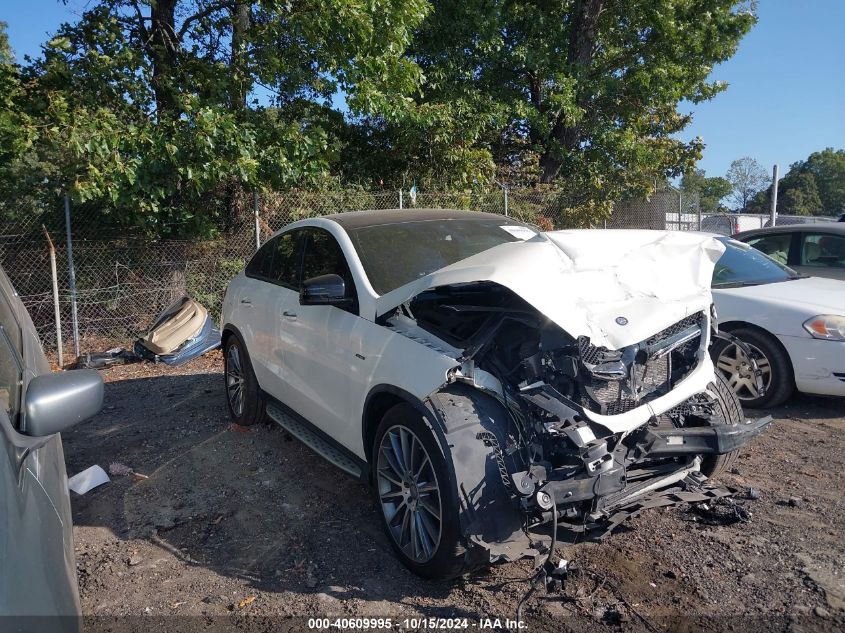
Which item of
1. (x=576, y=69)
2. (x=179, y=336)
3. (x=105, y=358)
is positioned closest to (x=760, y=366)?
(x=179, y=336)

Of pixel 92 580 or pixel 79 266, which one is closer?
pixel 92 580

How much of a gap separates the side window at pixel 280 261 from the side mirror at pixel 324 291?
90 cm

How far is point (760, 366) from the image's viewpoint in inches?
227

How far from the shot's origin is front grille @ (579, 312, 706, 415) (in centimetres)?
308

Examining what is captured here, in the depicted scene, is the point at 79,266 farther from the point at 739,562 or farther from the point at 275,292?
the point at 739,562

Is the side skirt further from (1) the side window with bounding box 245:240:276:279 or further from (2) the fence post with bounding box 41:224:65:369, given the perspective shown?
(2) the fence post with bounding box 41:224:65:369

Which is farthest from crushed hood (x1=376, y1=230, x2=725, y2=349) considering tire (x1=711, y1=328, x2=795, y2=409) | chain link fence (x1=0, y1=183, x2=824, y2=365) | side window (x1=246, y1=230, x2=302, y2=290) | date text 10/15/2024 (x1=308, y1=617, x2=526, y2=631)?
chain link fence (x1=0, y1=183, x2=824, y2=365)

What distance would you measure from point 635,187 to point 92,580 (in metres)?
15.5

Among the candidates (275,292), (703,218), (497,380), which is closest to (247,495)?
(275,292)

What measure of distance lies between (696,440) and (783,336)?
2.97m

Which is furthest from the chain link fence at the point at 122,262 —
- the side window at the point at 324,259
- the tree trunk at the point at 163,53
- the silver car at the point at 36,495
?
the silver car at the point at 36,495

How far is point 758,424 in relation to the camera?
11.5ft

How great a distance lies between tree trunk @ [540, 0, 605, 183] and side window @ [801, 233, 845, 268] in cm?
907

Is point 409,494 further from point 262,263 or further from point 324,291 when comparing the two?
point 262,263
